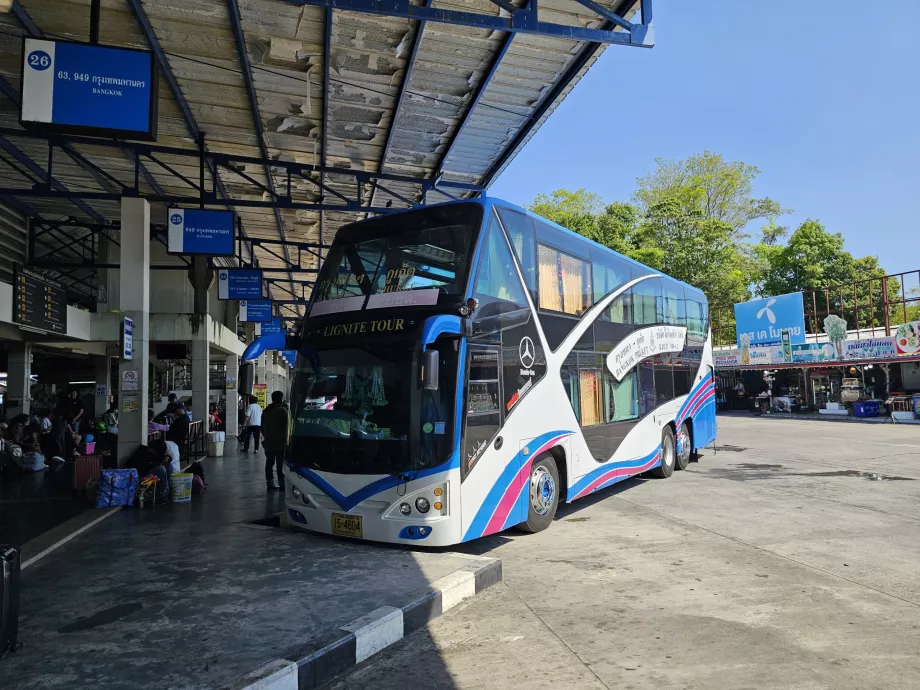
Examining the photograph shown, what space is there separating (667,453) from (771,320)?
85.4 feet

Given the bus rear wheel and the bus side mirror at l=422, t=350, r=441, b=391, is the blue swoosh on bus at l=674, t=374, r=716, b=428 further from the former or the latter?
the bus side mirror at l=422, t=350, r=441, b=391

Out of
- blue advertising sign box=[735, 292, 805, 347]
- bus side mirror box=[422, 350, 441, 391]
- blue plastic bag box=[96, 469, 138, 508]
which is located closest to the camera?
bus side mirror box=[422, 350, 441, 391]

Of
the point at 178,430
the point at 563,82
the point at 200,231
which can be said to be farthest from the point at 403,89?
the point at 178,430

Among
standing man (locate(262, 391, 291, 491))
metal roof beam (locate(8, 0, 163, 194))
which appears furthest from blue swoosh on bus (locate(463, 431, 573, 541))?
metal roof beam (locate(8, 0, 163, 194))

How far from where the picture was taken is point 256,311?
65.4ft

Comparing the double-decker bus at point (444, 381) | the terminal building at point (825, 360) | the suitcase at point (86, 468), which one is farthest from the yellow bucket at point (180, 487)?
the terminal building at point (825, 360)

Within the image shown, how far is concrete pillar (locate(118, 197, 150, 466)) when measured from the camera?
40.1 ft

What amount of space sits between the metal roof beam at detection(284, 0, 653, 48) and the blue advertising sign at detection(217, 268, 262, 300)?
9644 millimetres

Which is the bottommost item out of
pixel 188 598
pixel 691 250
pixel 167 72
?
pixel 188 598

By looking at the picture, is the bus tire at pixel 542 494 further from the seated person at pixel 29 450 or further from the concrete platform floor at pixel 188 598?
the seated person at pixel 29 450

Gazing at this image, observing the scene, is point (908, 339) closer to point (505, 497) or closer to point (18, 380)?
point (505, 497)

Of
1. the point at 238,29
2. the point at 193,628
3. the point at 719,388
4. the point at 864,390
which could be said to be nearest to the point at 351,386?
the point at 193,628

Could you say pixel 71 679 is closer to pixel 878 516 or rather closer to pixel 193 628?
pixel 193 628

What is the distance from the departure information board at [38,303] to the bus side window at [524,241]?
927cm
